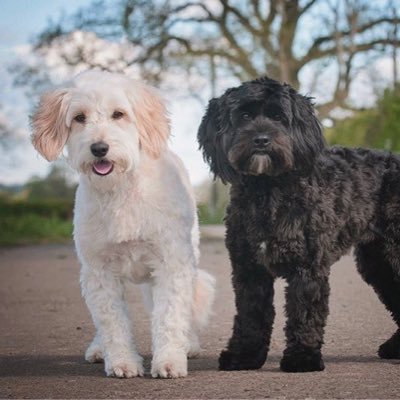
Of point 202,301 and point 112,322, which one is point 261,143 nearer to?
point 112,322

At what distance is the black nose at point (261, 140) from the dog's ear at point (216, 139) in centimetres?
29

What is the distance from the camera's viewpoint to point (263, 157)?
5195 millimetres

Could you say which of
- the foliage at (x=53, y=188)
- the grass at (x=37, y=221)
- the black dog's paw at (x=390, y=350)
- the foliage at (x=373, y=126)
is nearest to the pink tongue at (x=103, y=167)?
the black dog's paw at (x=390, y=350)

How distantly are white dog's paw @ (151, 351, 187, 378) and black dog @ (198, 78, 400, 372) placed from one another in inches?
14.9

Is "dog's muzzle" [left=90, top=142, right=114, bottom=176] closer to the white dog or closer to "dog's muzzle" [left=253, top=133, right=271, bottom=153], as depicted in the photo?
the white dog

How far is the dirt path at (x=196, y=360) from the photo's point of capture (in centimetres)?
496

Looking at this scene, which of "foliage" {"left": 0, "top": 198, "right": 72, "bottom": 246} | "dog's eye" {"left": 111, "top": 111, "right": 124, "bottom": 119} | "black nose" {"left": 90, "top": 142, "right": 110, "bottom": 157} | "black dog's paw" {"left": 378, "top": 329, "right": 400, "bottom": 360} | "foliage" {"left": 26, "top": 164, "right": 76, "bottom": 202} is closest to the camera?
"black nose" {"left": 90, "top": 142, "right": 110, "bottom": 157}

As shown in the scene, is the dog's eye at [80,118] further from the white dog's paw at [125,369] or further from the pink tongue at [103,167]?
the white dog's paw at [125,369]

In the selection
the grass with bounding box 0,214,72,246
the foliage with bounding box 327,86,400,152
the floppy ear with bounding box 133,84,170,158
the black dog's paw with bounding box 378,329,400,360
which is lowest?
the grass with bounding box 0,214,72,246

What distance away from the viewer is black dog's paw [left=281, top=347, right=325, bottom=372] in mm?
5324

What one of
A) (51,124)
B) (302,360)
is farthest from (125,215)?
(302,360)

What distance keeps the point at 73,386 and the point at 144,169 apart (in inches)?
56.3

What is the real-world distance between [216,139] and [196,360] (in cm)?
163

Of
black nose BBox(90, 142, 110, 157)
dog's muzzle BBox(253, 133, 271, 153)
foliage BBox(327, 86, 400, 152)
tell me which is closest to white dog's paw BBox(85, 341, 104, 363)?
black nose BBox(90, 142, 110, 157)
